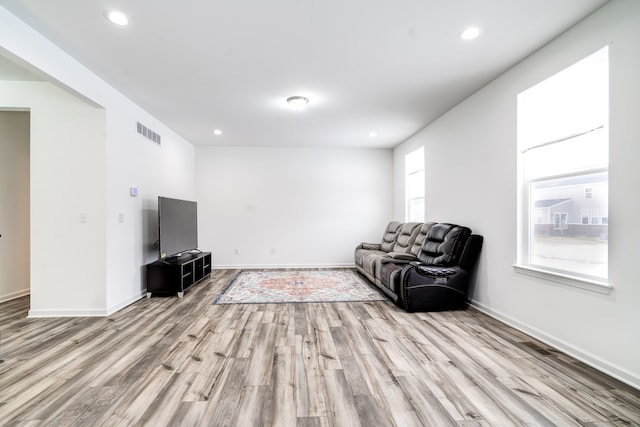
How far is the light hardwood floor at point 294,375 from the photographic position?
167cm

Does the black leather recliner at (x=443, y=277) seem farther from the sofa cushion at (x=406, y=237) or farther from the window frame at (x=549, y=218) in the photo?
the sofa cushion at (x=406, y=237)

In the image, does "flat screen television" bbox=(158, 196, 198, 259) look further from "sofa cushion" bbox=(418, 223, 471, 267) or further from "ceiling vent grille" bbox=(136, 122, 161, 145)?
"sofa cushion" bbox=(418, 223, 471, 267)

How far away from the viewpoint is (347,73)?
3.16m

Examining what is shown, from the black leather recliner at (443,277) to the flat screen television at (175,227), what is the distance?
3206mm

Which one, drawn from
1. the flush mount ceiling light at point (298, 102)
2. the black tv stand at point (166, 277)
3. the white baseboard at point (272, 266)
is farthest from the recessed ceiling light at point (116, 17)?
the white baseboard at point (272, 266)

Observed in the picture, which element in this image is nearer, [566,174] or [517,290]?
[566,174]

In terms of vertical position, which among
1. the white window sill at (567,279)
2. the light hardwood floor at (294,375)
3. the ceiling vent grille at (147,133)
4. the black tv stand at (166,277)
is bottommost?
the light hardwood floor at (294,375)

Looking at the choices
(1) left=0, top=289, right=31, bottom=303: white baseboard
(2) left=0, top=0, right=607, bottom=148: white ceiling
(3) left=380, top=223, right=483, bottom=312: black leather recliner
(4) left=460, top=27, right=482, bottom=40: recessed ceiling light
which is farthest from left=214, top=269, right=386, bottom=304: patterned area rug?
(4) left=460, top=27, right=482, bottom=40: recessed ceiling light

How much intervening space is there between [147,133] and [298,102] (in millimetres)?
2314

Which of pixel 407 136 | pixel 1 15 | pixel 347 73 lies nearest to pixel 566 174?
pixel 347 73

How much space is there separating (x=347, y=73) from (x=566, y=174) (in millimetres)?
2261

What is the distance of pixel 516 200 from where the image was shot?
3.02 meters

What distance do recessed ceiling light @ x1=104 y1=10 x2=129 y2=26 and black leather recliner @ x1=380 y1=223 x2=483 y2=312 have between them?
3.58 meters

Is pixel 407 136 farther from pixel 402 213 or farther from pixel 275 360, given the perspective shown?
pixel 275 360
